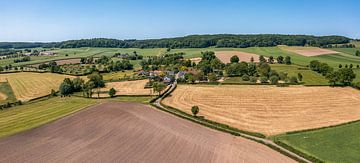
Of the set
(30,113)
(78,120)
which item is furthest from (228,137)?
(30,113)

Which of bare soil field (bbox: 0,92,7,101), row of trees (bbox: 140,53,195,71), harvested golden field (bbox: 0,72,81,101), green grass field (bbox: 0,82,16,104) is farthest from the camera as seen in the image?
row of trees (bbox: 140,53,195,71)

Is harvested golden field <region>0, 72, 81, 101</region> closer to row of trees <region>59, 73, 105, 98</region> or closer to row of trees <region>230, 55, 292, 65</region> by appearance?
row of trees <region>59, 73, 105, 98</region>

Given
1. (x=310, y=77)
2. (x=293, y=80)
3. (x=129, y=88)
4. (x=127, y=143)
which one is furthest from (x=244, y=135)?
(x=310, y=77)

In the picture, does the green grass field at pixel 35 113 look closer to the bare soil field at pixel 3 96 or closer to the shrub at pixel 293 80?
the bare soil field at pixel 3 96

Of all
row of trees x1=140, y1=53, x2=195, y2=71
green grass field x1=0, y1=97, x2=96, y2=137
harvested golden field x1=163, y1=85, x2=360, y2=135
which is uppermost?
row of trees x1=140, y1=53, x2=195, y2=71


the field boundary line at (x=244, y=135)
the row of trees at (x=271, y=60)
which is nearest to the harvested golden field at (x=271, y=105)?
the field boundary line at (x=244, y=135)

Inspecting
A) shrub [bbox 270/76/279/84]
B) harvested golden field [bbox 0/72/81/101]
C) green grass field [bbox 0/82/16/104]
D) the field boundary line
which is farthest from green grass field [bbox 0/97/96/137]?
shrub [bbox 270/76/279/84]

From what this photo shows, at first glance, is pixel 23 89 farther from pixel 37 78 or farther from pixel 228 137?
pixel 228 137
